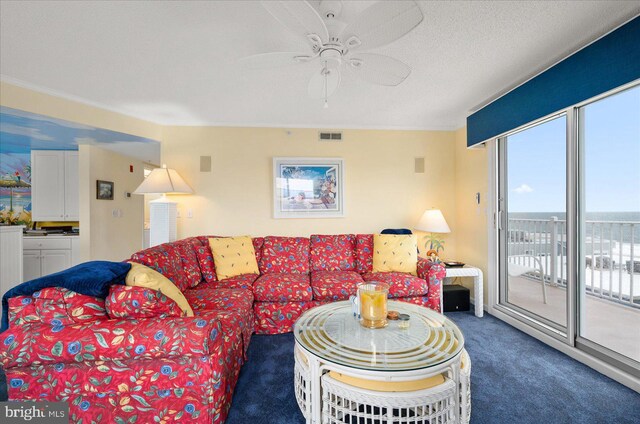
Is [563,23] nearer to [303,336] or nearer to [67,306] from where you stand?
[303,336]

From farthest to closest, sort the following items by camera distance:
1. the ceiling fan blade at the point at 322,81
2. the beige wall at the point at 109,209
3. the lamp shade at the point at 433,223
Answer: the beige wall at the point at 109,209, the lamp shade at the point at 433,223, the ceiling fan blade at the point at 322,81

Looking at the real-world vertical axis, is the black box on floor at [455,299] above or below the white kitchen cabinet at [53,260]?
below

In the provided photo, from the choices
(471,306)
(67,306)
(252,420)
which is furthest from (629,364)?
(67,306)

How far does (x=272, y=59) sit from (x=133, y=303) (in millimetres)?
1578

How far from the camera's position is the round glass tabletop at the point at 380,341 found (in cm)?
126

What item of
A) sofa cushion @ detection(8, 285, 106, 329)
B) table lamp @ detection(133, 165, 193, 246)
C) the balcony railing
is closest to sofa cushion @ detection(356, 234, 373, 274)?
the balcony railing

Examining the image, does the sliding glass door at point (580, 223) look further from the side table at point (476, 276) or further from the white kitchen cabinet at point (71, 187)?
the white kitchen cabinet at point (71, 187)

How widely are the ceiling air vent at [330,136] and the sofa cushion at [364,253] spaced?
56.8 inches

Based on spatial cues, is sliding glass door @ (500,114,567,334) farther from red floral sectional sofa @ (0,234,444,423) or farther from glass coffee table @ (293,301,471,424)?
red floral sectional sofa @ (0,234,444,423)

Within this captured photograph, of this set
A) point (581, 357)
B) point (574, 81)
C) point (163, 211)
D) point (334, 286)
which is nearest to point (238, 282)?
point (334, 286)

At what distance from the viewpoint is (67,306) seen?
1380mm

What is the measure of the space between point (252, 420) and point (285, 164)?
286cm

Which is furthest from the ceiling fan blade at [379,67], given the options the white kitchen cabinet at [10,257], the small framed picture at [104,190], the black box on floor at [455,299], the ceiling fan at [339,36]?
the small framed picture at [104,190]

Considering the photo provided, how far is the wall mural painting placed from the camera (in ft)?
9.78
